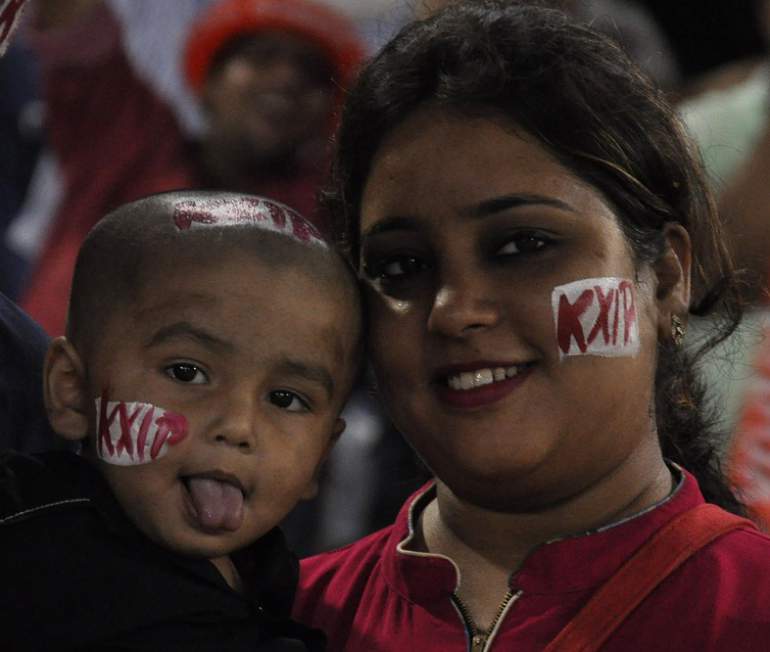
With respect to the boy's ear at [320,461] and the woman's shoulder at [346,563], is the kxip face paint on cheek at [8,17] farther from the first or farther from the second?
the woman's shoulder at [346,563]

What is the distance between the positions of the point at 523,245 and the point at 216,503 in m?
0.44

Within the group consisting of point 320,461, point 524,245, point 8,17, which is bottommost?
point 320,461

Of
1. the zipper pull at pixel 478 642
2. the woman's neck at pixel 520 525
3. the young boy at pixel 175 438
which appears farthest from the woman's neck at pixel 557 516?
the young boy at pixel 175 438

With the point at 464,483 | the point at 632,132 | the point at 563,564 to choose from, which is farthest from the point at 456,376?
the point at 632,132

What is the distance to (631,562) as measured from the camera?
1.44 m

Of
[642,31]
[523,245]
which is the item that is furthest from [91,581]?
[642,31]

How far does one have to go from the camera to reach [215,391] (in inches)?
54.6

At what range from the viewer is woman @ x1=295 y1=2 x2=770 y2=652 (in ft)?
4.77

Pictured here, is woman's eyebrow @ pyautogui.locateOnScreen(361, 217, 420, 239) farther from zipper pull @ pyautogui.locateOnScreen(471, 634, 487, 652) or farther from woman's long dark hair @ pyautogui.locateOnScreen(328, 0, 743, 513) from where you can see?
zipper pull @ pyautogui.locateOnScreen(471, 634, 487, 652)

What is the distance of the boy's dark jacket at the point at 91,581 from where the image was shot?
51.0 inches

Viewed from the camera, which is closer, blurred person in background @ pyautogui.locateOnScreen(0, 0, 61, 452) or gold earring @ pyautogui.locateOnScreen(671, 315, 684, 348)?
blurred person in background @ pyautogui.locateOnScreen(0, 0, 61, 452)

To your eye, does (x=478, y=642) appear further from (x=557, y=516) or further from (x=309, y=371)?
(x=309, y=371)

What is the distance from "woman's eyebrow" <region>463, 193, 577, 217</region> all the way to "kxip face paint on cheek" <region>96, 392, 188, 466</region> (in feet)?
1.28

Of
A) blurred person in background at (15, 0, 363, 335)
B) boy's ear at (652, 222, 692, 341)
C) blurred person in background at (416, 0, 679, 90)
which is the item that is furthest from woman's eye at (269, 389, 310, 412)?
blurred person in background at (416, 0, 679, 90)
